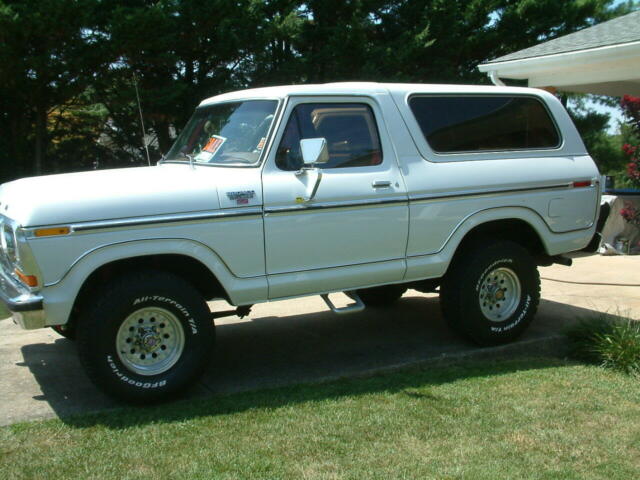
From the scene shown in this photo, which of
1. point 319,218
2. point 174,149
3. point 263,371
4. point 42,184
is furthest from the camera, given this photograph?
point 174,149

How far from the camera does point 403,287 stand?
684 centimetres

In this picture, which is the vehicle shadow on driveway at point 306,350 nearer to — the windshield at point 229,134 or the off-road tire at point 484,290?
the off-road tire at point 484,290

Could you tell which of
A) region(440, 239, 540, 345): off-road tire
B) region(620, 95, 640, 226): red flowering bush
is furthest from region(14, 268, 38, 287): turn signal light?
region(620, 95, 640, 226): red flowering bush

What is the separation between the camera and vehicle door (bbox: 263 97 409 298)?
16.5ft

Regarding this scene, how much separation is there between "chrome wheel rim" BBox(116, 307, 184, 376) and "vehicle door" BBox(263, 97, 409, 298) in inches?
29.5

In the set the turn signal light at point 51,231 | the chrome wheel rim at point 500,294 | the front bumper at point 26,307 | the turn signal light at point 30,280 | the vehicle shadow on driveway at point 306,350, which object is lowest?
the vehicle shadow on driveway at point 306,350

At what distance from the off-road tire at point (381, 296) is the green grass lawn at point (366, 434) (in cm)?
179

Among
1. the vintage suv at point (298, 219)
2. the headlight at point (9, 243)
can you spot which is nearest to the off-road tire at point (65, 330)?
the vintage suv at point (298, 219)

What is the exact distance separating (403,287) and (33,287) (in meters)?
3.57

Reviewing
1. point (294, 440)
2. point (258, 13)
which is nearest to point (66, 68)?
point (258, 13)

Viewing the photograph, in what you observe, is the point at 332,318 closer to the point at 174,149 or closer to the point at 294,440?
the point at 174,149

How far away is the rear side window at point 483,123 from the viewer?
19.0ft

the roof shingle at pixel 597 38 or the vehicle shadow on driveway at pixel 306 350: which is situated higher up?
the roof shingle at pixel 597 38

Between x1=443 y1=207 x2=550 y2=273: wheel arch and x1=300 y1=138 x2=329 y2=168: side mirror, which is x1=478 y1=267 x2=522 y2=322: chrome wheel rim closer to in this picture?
x1=443 y1=207 x2=550 y2=273: wheel arch
